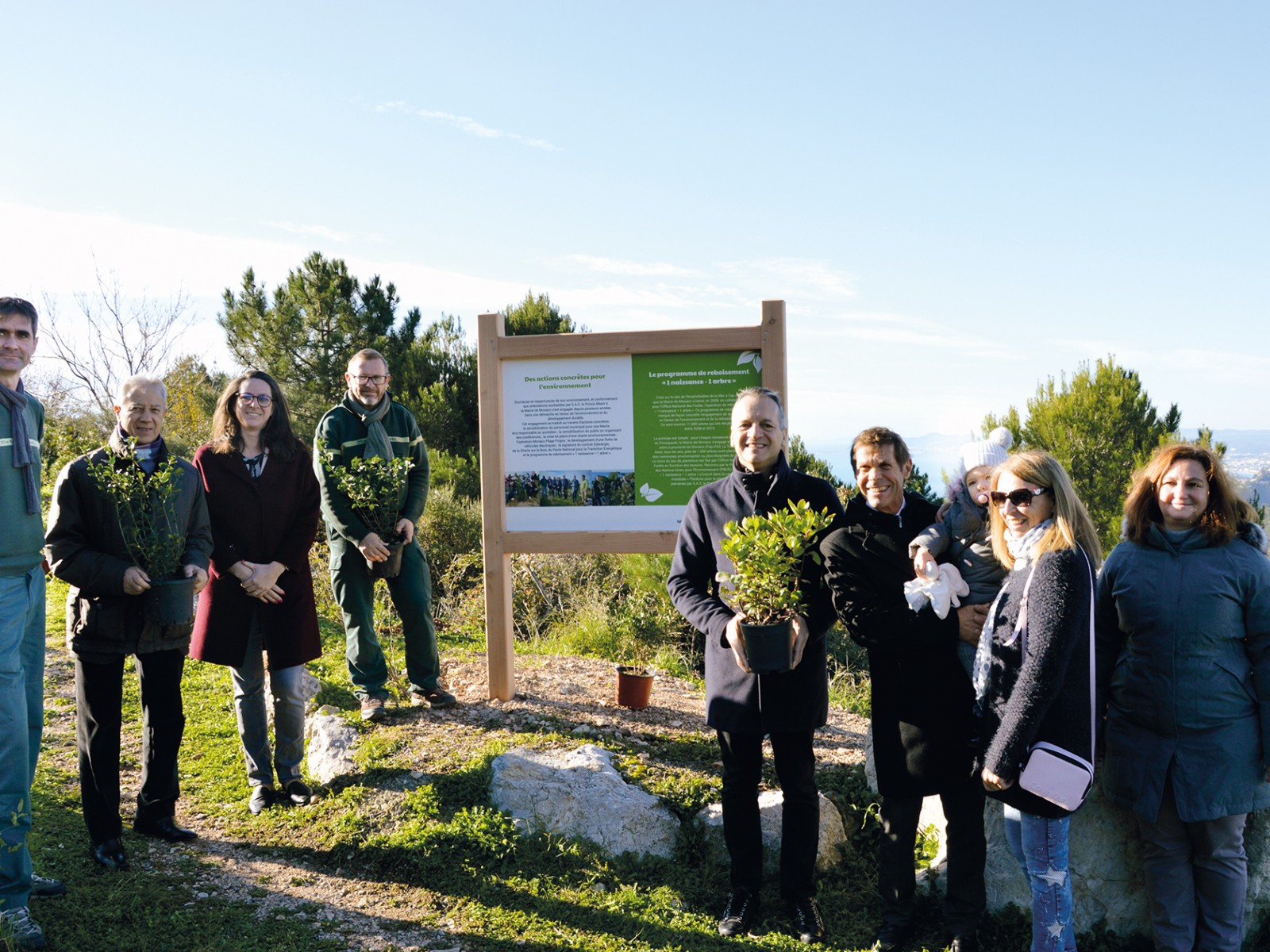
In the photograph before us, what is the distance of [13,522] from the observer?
372 centimetres

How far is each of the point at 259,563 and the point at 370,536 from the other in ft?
2.28

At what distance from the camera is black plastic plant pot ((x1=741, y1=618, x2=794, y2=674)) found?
341 cm

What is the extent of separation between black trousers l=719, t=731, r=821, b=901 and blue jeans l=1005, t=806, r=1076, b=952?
819 millimetres

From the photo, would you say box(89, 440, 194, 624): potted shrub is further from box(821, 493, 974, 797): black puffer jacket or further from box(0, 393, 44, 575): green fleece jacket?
box(821, 493, 974, 797): black puffer jacket

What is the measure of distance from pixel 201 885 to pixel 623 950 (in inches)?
79.9

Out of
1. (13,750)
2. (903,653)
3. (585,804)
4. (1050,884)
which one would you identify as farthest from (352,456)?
(1050,884)

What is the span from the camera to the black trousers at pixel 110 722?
4207 millimetres

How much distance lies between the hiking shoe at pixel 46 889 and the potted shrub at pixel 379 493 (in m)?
2.12

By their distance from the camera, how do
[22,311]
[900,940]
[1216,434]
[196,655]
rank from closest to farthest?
1. [900,940]
2. [22,311]
3. [196,655]
4. [1216,434]

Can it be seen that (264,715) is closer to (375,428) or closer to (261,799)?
(261,799)

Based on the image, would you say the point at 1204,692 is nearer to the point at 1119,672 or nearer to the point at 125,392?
the point at 1119,672

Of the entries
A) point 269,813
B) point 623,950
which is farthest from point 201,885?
point 623,950

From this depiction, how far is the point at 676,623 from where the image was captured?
27.5 feet

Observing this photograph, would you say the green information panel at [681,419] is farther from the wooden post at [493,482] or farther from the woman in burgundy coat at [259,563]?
the woman in burgundy coat at [259,563]
